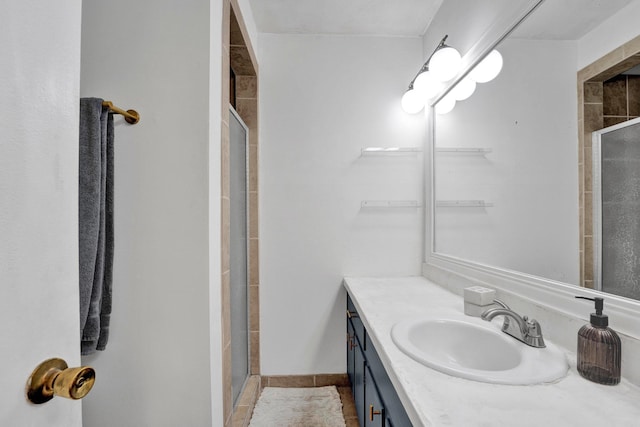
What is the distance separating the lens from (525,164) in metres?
1.21

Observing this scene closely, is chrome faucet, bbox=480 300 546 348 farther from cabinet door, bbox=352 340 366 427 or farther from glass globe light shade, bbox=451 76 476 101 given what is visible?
glass globe light shade, bbox=451 76 476 101

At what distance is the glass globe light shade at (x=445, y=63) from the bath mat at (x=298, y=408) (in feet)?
6.44

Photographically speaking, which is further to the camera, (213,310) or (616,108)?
(213,310)

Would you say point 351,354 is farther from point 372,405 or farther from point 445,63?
point 445,63

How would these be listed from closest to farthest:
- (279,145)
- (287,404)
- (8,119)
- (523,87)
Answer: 1. (8,119)
2. (523,87)
3. (287,404)
4. (279,145)

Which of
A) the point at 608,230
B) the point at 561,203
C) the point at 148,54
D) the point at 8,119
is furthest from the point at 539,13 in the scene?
the point at 8,119

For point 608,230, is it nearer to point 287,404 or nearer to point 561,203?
point 561,203

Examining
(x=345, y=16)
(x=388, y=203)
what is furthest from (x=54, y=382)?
(x=345, y=16)

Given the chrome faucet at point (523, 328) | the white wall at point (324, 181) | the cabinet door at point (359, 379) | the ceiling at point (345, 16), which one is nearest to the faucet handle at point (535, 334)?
the chrome faucet at point (523, 328)

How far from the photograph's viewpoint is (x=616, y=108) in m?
0.87

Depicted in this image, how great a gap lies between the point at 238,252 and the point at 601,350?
1572 mm

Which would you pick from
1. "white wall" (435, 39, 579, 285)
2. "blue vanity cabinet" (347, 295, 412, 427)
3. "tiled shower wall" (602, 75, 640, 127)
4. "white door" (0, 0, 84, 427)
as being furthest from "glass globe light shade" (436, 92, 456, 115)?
"white door" (0, 0, 84, 427)

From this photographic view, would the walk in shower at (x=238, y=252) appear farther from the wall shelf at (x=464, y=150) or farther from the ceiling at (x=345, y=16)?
the wall shelf at (x=464, y=150)

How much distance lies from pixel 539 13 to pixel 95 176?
1.56 metres
